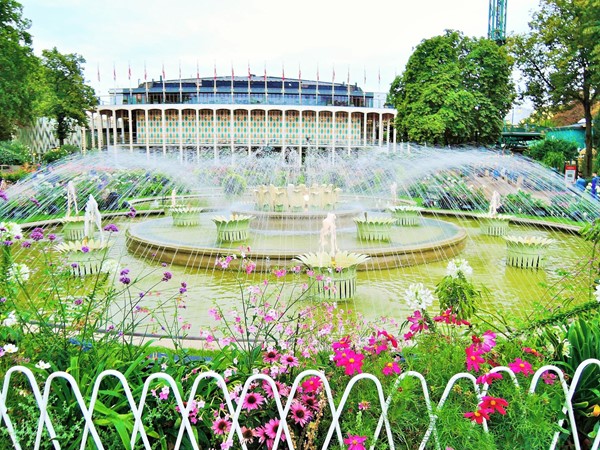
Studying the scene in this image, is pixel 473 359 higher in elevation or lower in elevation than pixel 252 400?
higher

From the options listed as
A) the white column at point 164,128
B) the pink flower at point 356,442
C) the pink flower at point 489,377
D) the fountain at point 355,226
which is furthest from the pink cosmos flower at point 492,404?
the white column at point 164,128

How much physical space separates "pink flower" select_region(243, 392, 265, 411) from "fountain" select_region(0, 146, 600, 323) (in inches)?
92.6

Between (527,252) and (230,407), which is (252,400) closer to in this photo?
(230,407)

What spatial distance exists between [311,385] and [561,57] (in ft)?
119

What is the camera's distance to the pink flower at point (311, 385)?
A: 3.05m

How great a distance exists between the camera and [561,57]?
3262 centimetres

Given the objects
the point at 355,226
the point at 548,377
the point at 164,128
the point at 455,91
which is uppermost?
the point at 455,91

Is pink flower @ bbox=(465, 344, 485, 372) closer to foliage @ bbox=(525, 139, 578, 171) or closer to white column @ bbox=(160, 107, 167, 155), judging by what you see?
foliage @ bbox=(525, 139, 578, 171)

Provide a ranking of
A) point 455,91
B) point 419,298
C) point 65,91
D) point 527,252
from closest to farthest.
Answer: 1. point 419,298
2. point 527,252
3. point 455,91
4. point 65,91

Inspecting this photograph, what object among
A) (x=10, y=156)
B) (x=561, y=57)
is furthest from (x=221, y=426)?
(x=10, y=156)

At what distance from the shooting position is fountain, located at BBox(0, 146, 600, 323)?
34.5ft

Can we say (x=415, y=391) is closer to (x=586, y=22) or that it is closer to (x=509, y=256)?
(x=509, y=256)

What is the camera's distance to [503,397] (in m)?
3.15

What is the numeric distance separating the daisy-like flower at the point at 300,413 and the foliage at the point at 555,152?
37.1 metres
